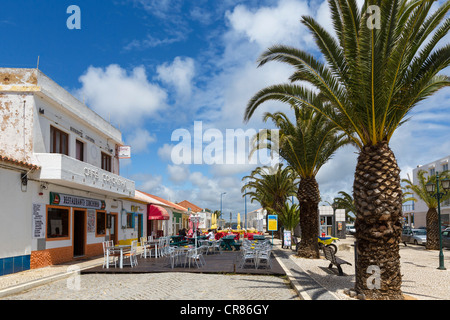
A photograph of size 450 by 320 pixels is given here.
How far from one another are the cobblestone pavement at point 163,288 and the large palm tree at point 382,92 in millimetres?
2255

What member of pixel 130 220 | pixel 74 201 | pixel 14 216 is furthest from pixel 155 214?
pixel 14 216

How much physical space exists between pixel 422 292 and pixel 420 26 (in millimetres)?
6306

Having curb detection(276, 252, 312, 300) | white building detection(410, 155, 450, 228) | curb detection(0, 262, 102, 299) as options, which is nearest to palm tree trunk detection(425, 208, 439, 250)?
curb detection(276, 252, 312, 300)

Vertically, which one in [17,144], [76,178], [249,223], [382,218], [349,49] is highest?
[349,49]

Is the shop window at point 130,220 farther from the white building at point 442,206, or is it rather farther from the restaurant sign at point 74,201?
the white building at point 442,206

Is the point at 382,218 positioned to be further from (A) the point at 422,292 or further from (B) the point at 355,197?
(A) the point at 422,292

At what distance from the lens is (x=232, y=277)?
1150 centimetres

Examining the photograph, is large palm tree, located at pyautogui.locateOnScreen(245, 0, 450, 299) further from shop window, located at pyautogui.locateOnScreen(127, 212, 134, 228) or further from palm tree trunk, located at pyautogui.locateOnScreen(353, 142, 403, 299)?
shop window, located at pyautogui.locateOnScreen(127, 212, 134, 228)

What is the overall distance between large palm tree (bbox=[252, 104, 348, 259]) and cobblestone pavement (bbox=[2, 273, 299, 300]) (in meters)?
5.72

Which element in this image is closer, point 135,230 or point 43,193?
point 43,193

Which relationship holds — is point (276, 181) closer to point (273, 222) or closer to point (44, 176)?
point (273, 222)

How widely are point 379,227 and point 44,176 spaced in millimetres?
11232

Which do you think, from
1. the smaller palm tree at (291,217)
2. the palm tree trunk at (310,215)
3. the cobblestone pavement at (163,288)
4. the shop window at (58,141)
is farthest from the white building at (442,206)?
the shop window at (58,141)
